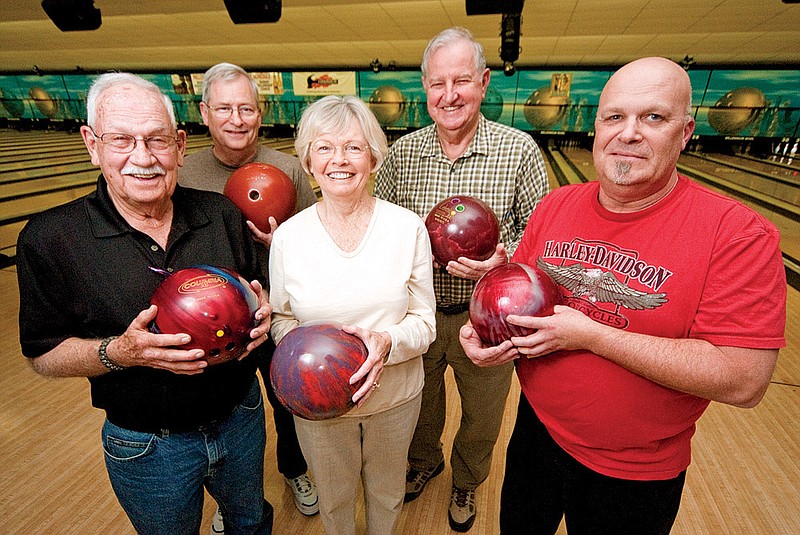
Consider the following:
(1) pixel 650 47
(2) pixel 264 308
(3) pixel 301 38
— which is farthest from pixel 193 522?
(1) pixel 650 47

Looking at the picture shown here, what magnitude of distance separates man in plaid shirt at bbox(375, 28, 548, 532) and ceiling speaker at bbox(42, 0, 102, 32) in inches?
181

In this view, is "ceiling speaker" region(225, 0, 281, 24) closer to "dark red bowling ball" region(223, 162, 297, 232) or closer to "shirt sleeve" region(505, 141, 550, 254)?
"dark red bowling ball" region(223, 162, 297, 232)

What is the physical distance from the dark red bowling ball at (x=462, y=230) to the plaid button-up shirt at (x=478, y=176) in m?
0.18

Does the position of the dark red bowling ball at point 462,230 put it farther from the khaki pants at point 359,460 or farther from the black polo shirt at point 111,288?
the black polo shirt at point 111,288

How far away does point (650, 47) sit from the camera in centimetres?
657

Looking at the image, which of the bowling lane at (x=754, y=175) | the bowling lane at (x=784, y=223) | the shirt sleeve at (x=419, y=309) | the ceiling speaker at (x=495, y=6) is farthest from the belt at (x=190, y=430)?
the bowling lane at (x=754, y=175)

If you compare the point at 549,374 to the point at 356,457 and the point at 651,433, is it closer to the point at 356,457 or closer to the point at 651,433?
the point at 651,433

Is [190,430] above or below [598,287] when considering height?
below

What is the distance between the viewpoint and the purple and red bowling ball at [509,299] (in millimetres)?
859

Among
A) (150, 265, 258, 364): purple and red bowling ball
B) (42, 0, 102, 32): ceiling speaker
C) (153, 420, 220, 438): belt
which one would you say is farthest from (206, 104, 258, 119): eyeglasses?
(42, 0, 102, 32): ceiling speaker

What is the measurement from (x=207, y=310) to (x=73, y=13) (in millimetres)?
5128

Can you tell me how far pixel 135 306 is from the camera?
879mm

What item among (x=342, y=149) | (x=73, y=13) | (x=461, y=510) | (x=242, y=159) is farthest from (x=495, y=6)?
(x=461, y=510)

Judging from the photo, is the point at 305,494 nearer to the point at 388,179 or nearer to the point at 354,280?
the point at 354,280
